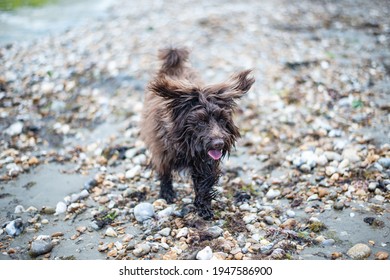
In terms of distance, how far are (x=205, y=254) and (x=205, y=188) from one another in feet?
2.73

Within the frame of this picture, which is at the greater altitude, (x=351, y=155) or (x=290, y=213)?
(x=351, y=155)

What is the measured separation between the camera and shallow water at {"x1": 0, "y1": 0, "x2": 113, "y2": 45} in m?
10.8

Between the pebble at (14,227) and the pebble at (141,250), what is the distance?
57.8 inches

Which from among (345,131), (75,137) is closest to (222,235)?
(345,131)

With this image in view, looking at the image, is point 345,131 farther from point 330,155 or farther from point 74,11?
point 74,11

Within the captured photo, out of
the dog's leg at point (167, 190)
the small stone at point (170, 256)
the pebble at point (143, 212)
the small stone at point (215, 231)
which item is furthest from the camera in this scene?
the dog's leg at point (167, 190)

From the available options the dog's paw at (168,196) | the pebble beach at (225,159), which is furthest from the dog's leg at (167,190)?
→ the pebble beach at (225,159)

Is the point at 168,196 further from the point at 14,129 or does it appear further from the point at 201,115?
the point at 14,129

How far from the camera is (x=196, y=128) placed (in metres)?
4.27

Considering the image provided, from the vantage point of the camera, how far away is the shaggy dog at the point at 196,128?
4242 millimetres

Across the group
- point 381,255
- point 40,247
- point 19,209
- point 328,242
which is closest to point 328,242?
point 328,242

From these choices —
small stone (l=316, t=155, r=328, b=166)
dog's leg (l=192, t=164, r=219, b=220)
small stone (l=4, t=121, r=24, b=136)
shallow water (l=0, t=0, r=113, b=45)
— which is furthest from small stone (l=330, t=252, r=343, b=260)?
shallow water (l=0, t=0, r=113, b=45)

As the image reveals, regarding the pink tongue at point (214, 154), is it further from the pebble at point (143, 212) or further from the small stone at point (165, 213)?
the pebble at point (143, 212)
